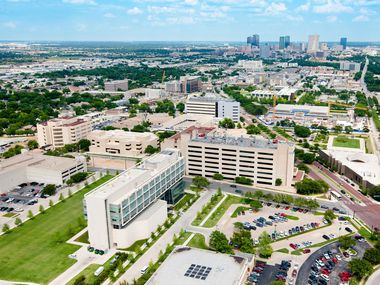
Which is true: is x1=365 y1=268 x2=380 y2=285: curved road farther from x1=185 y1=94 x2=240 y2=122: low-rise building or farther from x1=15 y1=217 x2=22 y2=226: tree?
x1=185 y1=94 x2=240 y2=122: low-rise building

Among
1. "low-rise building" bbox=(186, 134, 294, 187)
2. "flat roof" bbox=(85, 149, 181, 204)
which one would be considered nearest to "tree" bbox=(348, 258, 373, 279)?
"low-rise building" bbox=(186, 134, 294, 187)

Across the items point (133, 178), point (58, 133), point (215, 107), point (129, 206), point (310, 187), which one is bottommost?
point (310, 187)

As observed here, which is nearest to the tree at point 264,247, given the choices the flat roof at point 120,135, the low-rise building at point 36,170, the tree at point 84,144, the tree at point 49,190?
the tree at point 49,190

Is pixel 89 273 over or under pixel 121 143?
under

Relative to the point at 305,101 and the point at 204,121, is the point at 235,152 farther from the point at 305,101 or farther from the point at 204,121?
the point at 305,101

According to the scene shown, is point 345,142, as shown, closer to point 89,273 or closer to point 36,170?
point 36,170

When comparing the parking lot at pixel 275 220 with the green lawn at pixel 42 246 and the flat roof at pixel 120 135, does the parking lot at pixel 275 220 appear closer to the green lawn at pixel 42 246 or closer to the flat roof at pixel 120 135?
the green lawn at pixel 42 246

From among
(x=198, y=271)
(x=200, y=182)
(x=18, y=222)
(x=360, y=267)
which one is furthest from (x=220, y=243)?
(x=18, y=222)

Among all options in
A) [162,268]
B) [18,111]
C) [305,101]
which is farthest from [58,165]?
[305,101]
